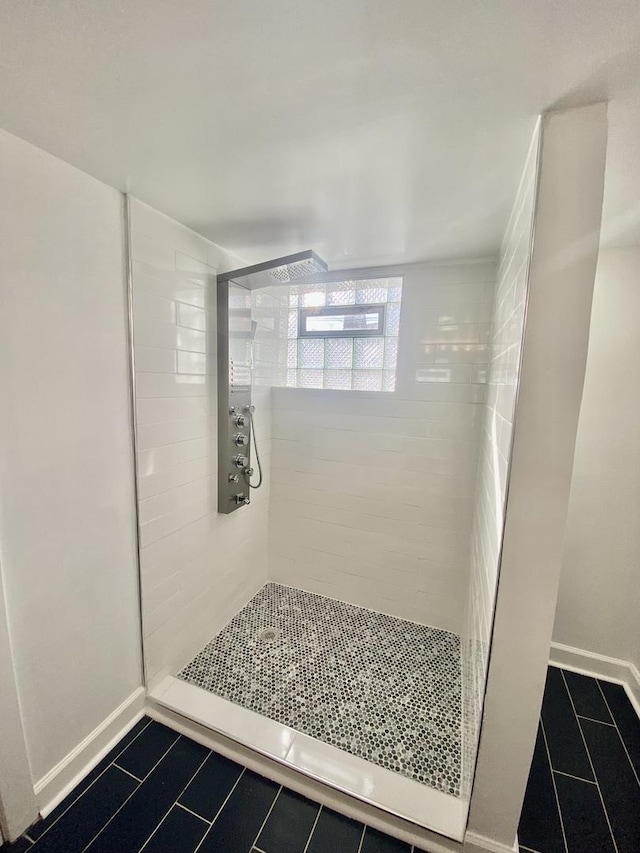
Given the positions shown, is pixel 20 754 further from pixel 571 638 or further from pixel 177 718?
pixel 571 638

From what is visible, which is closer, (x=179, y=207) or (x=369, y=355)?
(x=179, y=207)

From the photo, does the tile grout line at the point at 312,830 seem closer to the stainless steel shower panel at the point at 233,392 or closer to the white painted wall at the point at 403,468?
the white painted wall at the point at 403,468

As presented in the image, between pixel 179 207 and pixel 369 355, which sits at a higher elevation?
pixel 179 207

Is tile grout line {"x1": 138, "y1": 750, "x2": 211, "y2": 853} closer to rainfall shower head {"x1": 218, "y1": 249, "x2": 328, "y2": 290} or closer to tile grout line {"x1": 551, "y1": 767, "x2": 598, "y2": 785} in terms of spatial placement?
tile grout line {"x1": 551, "y1": 767, "x2": 598, "y2": 785}

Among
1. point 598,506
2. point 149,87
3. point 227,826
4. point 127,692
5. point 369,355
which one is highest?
point 149,87

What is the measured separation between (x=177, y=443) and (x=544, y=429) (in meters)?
1.50

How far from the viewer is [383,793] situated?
1201 mm

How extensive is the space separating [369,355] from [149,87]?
1598mm

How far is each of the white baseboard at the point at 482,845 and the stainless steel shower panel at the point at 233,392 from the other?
1590 mm

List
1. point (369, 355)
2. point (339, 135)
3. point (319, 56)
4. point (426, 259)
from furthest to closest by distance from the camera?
point (369, 355) → point (426, 259) → point (339, 135) → point (319, 56)

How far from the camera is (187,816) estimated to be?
1.17m

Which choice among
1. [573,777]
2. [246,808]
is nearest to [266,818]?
[246,808]

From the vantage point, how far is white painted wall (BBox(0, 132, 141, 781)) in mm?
1012

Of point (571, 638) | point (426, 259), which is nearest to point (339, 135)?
point (426, 259)
